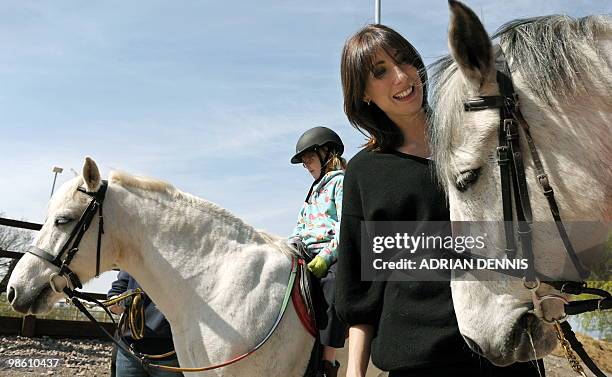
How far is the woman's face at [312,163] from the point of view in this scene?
446 cm

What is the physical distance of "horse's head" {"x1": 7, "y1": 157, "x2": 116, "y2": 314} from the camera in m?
3.71

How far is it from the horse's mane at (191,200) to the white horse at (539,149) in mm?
2130

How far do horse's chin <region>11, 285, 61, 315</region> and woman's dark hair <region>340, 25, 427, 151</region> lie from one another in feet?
9.22

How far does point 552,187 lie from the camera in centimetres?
150

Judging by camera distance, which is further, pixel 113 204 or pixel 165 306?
pixel 113 204

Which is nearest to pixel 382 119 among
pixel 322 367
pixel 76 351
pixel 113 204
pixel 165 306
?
pixel 322 367

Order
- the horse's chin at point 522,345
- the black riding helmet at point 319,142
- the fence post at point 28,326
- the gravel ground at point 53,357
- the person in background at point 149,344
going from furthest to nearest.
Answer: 1. the fence post at point 28,326
2. the gravel ground at point 53,357
3. the black riding helmet at point 319,142
4. the person in background at point 149,344
5. the horse's chin at point 522,345

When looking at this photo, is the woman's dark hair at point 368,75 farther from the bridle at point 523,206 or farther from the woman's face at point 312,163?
the woman's face at point 312,163

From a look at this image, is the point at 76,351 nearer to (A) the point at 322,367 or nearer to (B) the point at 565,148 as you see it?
(A) the point at 322,367

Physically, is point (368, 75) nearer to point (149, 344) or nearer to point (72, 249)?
point (72, 249)

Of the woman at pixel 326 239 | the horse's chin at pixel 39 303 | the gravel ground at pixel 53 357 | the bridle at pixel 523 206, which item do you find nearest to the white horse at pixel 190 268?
the horse's chin at pixel 39 303

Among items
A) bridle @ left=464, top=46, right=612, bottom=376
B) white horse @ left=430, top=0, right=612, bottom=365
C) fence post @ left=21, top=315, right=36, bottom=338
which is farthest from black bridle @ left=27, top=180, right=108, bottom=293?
fence post @ left=21, top=315, right=36, bottom=338

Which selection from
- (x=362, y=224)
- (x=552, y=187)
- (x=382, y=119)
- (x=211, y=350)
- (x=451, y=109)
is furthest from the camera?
(x=211, y=350)

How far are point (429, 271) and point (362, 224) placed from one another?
1.02 ft
